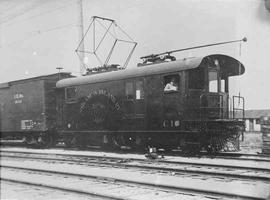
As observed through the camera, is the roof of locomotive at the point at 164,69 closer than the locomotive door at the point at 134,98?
Yes

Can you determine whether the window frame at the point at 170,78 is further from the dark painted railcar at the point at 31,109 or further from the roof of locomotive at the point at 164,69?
the dark painted railcar at the point at 31,109

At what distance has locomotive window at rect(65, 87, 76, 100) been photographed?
1631 centimetres

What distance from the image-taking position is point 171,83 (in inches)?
479

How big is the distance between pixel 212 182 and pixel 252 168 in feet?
5.70

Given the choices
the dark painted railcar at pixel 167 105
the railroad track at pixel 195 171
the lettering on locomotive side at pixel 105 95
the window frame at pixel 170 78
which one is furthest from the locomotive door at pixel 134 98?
the railroad track at pixel 195 171

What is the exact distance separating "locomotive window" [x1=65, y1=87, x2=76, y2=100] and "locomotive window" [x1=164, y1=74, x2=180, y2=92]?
5.18 m

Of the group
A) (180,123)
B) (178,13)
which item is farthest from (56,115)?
(178,13)

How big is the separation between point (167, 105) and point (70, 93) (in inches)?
225

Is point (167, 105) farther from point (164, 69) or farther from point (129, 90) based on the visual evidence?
point (129, 90)

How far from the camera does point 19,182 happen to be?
7.77 metres

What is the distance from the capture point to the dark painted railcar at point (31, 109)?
17.9m

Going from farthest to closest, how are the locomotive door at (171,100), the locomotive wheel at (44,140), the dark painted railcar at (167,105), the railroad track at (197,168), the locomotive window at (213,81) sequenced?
1. the locomotive wheel at (44,140)
2. the locomotive window at (213,81)
3. the locomotive door at (171,100)
4. the dark painted railcar at (167,105)
5. the railroad track at (197,168)

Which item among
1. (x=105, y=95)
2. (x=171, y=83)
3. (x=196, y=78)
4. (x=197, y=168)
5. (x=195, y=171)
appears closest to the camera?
(x=195, y=171)

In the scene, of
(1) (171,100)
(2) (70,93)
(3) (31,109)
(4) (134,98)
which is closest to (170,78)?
(1) (171,100)
